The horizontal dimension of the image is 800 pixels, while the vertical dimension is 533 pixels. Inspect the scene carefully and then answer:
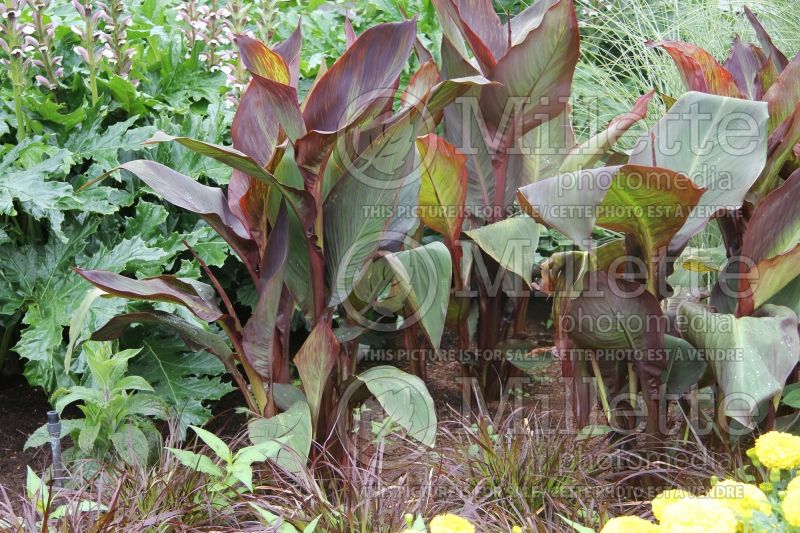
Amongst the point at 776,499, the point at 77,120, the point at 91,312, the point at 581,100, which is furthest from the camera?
the point at 581,100

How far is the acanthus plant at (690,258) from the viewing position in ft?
Result: 6.66

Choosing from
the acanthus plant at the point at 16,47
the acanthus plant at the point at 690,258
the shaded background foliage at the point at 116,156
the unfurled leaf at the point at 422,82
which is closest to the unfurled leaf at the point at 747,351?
the acanthus plant at the point at 690,258

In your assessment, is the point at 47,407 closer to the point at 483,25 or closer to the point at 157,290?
the point at 157,290

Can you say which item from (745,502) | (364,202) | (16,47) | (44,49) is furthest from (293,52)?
(745,502)

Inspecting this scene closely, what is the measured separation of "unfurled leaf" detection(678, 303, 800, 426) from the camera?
1.98 metres

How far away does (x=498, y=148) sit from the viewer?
2.69 m

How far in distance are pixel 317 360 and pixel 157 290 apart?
0.44 metres

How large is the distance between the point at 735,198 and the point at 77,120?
226 cm

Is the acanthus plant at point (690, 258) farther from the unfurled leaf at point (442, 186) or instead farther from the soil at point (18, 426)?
the soil at point (18, 426)

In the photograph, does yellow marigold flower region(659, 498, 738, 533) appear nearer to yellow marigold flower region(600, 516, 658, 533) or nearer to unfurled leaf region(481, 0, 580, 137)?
yellow marigold flower region(600, 516, 658, 533)

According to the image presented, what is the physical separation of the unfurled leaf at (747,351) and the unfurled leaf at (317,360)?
916 millimetres

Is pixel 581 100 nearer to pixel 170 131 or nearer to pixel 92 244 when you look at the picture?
pixel 170 131

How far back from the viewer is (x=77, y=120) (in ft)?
10.3

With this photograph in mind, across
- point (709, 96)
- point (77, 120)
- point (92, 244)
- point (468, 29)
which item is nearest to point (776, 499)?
point (709, 96)
